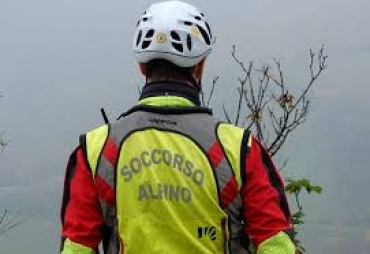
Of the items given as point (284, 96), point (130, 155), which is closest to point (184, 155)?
point (130, 155)

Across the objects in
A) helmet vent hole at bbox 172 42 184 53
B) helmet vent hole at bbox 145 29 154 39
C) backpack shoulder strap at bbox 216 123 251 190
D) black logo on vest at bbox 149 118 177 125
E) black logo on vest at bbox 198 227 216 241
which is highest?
helmet vent hole at bbox 145 29 154 39

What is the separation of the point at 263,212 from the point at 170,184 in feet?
1.16

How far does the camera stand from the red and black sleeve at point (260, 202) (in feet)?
9.60

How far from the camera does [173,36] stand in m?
3.12

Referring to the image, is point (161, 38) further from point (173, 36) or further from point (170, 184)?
point (170, 184)

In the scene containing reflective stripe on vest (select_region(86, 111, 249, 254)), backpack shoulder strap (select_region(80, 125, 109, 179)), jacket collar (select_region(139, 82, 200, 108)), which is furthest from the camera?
jacket collar (select_region(139, 82, 200, 108))

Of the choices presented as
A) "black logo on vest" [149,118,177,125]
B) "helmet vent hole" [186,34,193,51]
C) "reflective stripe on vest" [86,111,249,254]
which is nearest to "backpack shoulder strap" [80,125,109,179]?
"reflective stripe on vest" [86,111,249,254]

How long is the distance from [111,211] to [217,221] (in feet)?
1.30

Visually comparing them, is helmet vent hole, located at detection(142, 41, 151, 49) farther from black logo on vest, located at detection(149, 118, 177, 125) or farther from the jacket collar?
black logo on vest, located at detection(149, 118, 177, 125)

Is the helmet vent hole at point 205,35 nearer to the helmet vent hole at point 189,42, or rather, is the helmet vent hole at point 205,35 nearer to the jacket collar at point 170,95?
the helmet vent hole at point 189,42

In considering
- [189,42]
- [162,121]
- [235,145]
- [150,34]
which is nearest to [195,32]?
[189,42]

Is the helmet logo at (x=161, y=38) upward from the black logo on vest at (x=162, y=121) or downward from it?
upward

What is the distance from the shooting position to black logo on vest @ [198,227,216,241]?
2914 mm

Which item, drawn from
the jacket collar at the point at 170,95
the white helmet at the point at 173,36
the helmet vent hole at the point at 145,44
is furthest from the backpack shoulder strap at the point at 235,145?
the helmet vent hole at the point at 145,44
